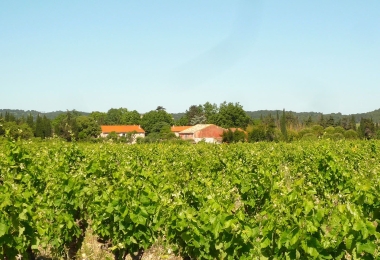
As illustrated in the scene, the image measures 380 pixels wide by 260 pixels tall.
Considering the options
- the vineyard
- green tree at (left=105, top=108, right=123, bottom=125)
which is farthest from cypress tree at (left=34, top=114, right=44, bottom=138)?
the vineyard

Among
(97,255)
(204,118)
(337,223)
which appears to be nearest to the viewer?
(337,223)

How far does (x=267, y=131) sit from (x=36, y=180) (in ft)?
154

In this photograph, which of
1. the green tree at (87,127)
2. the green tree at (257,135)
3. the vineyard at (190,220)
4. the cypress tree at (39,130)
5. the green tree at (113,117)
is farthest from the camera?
the green tree at (113,117)

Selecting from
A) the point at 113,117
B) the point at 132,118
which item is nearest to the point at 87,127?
the point at 132,118

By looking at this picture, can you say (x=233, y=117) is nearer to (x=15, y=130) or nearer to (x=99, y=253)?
(x=15, y=130)

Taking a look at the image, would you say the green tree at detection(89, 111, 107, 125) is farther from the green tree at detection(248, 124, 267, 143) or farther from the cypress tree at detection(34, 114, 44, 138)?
the green tree at detection(248, 124, 267, 143)

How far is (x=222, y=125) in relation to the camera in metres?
85.3

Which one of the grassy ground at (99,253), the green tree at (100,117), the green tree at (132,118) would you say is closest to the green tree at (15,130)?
the grassy ground at (99,253)

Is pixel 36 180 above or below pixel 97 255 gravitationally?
above

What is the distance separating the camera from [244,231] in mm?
4578

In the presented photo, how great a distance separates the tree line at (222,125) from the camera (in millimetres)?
53156

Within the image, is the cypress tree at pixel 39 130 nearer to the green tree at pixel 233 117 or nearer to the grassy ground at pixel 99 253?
the green tree at pixel 233 117

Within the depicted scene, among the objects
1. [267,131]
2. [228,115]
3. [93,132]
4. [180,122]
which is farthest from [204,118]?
[267,131]

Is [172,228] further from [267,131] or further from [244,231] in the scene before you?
[267,131]
